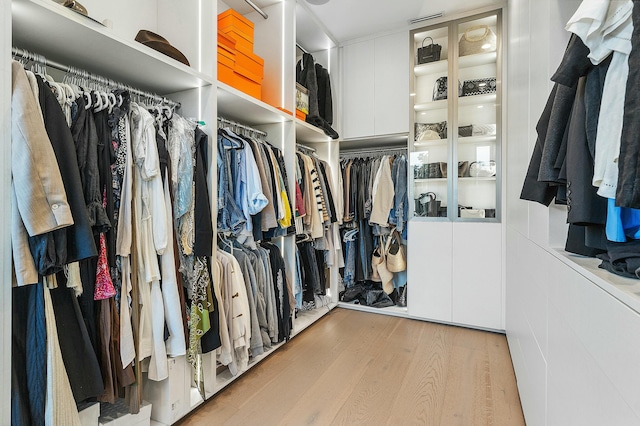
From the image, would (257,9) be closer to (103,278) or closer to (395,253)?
(103,278)

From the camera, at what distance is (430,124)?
9.37ft

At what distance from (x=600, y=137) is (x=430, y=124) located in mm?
2386

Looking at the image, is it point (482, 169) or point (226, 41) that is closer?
point (226, 41)

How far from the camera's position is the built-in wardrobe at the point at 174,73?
1.02 metres

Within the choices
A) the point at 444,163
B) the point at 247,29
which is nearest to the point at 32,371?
the point at 247,29


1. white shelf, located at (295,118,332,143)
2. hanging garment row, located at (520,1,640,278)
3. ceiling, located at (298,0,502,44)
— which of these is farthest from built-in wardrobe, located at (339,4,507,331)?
hanging garment row, located at (520,1,640,278)

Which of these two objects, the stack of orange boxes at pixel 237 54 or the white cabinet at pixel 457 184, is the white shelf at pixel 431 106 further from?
the stack of orange boxes at pixel 237 54

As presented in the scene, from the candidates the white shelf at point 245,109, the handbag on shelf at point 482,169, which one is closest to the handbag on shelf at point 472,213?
the handbag on shelf at point 482,169

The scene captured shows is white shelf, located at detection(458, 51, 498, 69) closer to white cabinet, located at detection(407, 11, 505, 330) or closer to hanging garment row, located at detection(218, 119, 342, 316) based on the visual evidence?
white cabinet, located at detection(407, 11, 505, 330)

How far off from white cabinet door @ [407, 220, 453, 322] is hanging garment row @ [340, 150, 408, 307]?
17cm

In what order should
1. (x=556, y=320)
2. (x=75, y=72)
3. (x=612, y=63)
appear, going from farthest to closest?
(x=75, y=72), (x=556, y=320), (x=612, y=63)

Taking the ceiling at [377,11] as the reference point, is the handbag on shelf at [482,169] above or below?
below

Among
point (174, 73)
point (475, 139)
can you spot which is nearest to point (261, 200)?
point (174, 73)

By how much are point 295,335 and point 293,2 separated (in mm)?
2571
